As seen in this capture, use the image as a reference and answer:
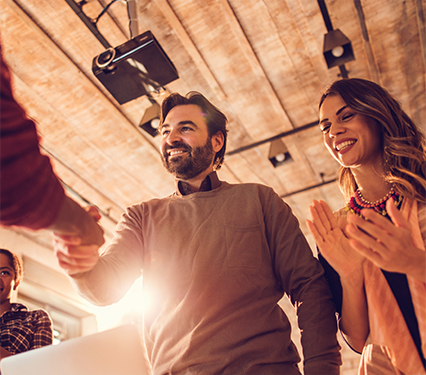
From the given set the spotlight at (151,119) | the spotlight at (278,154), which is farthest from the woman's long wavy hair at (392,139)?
the spotlight at (278,154)

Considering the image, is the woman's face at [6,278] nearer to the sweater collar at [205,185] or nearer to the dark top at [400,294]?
the sweater collar at [205,185]

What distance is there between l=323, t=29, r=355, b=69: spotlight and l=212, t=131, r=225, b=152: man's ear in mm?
1764

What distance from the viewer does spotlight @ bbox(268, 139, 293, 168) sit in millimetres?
4488

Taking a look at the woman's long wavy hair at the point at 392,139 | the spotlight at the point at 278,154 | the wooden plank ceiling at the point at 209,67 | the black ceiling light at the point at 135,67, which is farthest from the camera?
the spotlight at the point at 278,154

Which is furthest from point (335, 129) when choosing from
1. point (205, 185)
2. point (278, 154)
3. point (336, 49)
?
point (278, 154)

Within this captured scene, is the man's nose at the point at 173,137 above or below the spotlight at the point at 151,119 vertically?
above

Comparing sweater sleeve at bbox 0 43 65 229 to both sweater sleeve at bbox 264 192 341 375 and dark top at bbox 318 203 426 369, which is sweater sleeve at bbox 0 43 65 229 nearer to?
sweater sleeve at bbox 264 192 341 375

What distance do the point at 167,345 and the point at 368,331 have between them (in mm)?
614

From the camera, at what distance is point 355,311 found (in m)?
1.32

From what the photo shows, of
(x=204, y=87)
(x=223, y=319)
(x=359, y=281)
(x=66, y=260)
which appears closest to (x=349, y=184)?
(x=359, y=281)

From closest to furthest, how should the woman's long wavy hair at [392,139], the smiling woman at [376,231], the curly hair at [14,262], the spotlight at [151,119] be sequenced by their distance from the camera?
the smiling woman at [376,231]
the woman's long wavy hair at [392,139]
the curly hair at [14,262]
the spotlight at [151,119]

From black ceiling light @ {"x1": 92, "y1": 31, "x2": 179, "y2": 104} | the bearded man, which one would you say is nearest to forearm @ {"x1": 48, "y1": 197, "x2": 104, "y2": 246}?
the bearded man

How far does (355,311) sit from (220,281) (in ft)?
1.37

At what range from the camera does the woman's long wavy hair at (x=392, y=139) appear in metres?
1.46
